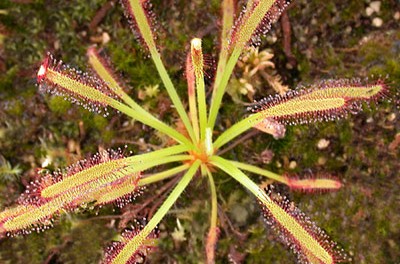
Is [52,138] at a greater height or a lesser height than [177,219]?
greater

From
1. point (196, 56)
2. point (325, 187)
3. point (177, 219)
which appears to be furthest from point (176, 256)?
point (196, 56)

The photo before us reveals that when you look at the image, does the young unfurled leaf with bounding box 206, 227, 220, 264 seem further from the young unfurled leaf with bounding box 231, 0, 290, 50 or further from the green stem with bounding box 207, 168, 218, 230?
the young unfurled leaf with bounding box 231, 0, 290, 50

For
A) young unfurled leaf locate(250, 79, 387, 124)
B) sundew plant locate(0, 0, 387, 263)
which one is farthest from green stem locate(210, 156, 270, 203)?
young unfurled leaf locate(250, 79, 387, 124)

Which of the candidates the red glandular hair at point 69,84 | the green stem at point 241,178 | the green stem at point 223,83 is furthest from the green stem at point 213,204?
the red glandular hair at point 69,84

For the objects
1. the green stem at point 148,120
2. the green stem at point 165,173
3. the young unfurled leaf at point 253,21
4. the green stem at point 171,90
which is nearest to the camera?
the young unfurled leaf at point 253,21

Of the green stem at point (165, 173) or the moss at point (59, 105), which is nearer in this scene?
the green stem at point (165, 173)

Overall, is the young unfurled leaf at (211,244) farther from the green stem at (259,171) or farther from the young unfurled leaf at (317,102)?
the young unfurled leaf at (317,102)

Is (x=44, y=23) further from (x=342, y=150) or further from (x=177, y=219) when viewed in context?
(x=342, y=150)

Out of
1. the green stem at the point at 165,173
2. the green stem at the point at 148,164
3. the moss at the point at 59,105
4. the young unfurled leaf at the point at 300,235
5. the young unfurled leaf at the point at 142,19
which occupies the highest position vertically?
the young unfurled leaf at the point at 142,19
